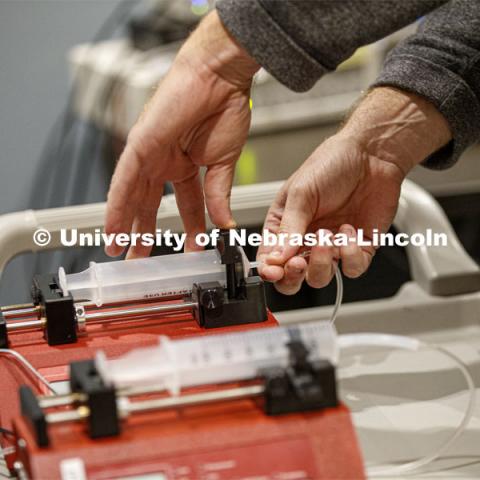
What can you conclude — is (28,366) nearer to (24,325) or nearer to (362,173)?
(24,325)

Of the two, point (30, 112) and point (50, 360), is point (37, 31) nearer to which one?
point (30, 112)

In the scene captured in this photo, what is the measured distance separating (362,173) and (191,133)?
0.89ft

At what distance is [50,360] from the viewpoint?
101 centimetres

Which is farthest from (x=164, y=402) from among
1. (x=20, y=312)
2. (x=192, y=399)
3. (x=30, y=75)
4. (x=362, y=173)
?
(x=30, y=75)

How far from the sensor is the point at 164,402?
807mm

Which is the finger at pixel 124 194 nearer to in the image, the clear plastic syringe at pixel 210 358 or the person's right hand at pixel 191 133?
the person's right hand at pixel 191 133

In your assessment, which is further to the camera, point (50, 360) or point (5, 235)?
point (5, 235)

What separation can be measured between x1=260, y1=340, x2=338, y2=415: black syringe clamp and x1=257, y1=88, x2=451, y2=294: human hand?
39 centimetres

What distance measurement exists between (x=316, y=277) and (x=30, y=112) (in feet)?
5.17

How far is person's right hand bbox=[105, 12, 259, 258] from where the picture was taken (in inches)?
42.5

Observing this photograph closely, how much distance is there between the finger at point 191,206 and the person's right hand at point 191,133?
0.9 inches

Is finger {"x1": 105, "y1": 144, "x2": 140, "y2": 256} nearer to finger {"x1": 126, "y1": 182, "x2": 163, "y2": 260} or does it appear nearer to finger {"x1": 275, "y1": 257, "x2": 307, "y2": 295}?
finger {"x1": 126, "y1": 182, "x2": 163, "y2": 260}

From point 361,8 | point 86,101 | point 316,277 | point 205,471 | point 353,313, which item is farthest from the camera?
point 86,101

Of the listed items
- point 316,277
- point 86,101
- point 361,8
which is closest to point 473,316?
point 316,277
